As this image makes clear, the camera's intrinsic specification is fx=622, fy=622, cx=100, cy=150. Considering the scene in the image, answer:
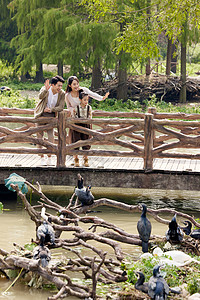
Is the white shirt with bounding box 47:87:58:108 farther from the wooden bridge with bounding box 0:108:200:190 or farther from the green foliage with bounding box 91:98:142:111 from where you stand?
the green foliage with bounding box 91:98:142:111

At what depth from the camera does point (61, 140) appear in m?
12.0

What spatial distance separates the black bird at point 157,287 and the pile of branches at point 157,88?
74.7 ft

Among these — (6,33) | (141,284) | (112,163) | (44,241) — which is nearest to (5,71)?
(6,33)

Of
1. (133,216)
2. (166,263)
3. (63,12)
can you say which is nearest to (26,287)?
(166,263)

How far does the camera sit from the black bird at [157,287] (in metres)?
6.50

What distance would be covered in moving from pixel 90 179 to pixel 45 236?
14.6 ft

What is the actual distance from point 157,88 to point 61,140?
58.9 ft

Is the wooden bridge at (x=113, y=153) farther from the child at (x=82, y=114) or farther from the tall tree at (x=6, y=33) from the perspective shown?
the tall tree at (x=6, y=33)

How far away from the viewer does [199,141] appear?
11742 mm

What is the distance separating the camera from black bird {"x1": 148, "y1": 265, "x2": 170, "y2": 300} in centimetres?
650

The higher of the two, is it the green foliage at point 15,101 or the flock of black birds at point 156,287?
the green foliage at point 15,101

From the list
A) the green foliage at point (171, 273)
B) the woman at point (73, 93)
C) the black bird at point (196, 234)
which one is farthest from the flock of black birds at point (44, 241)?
the woman at point (73, 93)

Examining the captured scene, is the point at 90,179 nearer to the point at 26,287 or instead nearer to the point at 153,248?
the point at 153,248

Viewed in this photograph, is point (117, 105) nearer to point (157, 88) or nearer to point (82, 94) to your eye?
point (157, 88)
